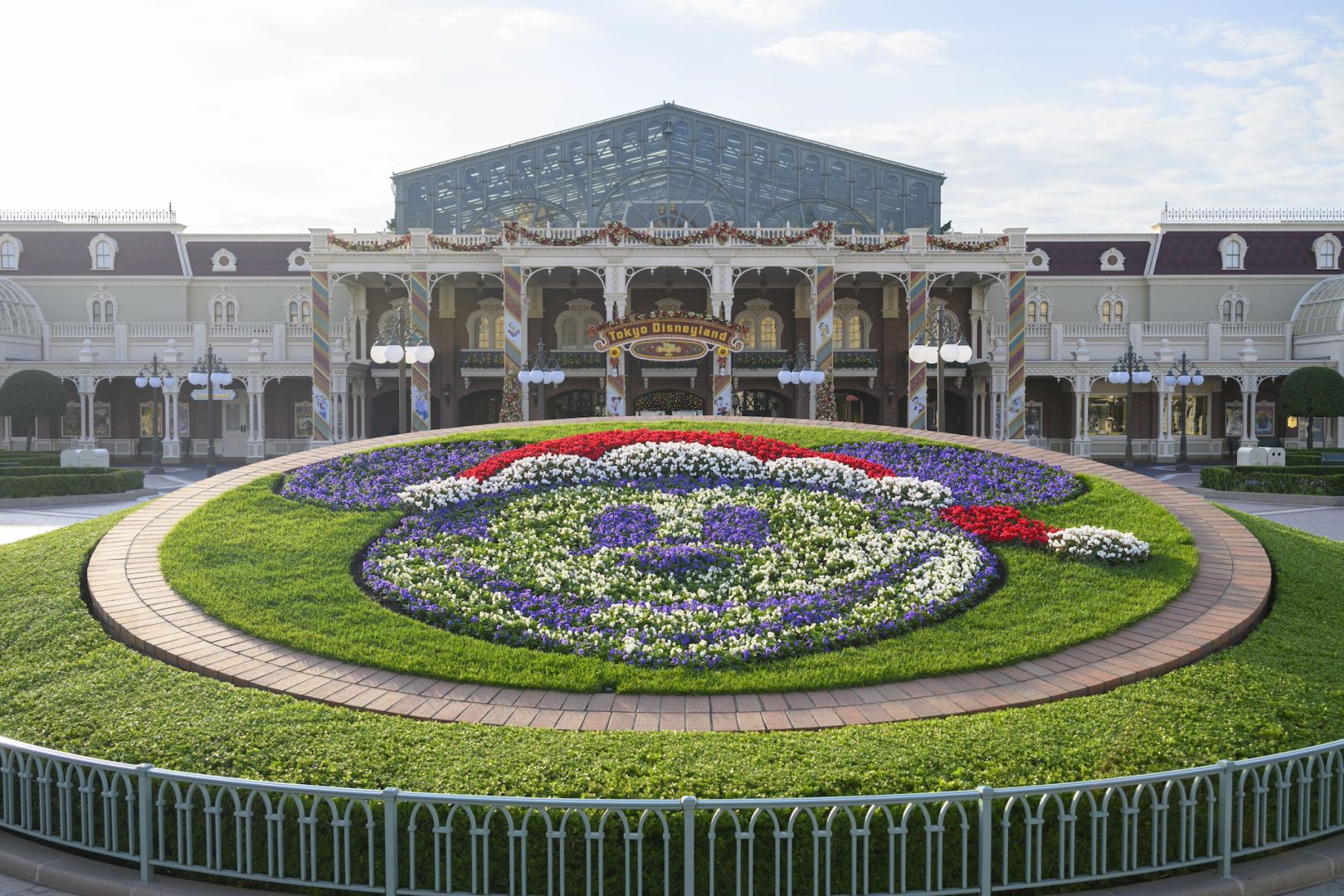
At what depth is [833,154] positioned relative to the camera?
123 ft

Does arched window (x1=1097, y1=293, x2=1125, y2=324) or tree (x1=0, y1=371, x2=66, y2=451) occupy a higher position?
arched window (x1=1097, y1=293, x2=1125, y2=324)

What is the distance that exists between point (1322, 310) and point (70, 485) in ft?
157

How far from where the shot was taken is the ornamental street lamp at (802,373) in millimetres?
29688

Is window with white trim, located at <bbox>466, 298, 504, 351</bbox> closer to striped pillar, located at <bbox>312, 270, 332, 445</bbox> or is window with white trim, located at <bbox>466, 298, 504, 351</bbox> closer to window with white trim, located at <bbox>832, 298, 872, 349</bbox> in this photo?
striped pillar, located at <bbox>312, 270, 332, 445</bbox>

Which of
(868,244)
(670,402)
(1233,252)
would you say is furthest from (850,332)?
(1233,252)

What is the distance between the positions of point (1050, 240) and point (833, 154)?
11896 millimetres

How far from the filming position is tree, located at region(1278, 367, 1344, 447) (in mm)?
33438

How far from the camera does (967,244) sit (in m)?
33.9

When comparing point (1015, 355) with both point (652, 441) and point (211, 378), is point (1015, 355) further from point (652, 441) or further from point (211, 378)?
point (211, 378)

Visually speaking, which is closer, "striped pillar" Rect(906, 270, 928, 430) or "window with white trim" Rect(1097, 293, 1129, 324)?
"striped pillar" Rect(906, 270, 928, 430)

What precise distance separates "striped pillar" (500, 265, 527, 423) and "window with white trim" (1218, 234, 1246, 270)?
33503mm

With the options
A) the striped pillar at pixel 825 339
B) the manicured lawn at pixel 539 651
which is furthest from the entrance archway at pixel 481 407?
the manicured lawn at pixel 539 651

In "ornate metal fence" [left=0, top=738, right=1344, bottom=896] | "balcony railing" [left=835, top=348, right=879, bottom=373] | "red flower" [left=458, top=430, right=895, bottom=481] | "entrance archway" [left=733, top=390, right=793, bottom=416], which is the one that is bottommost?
"ornate metal fence" [left=0, top=738, right=1344, bottom=896]

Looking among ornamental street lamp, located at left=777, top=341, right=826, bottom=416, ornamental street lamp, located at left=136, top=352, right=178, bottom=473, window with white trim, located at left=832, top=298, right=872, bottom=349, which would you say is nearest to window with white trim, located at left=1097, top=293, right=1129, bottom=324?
window with white trim, located at left=832, top=298, right=872, bottom=349
